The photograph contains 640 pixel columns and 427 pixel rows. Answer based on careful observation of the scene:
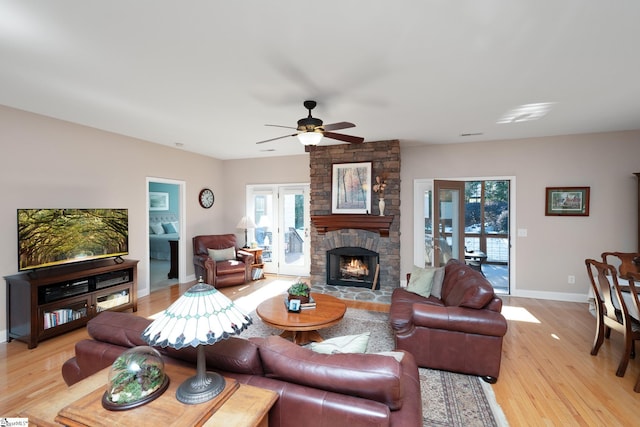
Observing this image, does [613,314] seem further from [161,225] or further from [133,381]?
[161,225]

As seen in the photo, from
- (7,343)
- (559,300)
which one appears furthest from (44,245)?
(559,300)

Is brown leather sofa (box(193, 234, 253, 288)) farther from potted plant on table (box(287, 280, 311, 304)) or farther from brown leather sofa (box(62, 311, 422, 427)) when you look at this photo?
brown leather sofa (box(62, 311, 422, 427))

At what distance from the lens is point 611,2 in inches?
62.9

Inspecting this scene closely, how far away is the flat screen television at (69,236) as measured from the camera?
3205mm

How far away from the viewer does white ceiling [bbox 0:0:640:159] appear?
168cm

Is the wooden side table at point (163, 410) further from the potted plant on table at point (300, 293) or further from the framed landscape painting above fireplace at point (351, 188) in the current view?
the framed landscape painting above fireplace at point (351, 188)

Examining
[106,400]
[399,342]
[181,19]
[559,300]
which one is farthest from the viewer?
[559,300]

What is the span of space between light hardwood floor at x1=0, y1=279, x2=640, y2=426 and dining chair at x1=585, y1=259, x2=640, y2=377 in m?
0.16

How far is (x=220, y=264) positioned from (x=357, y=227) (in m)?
2.61

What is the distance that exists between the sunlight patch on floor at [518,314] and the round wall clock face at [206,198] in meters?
5.73

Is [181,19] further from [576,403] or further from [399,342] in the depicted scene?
[576,403]

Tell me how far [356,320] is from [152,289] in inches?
151

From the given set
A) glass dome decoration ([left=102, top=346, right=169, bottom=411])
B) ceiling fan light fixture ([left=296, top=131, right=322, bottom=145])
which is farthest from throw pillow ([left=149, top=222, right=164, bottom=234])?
glass dome decoration ([left=102, top=346, right=169, bottom=411])

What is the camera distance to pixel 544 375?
8.23ft
